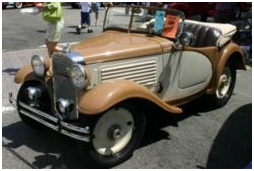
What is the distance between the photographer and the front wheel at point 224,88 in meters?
5.47

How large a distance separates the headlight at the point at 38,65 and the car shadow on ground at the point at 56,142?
2.49 feet

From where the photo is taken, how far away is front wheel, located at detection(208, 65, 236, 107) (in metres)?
5.47

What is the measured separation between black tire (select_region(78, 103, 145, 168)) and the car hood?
0.54m

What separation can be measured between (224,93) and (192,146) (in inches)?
63.0

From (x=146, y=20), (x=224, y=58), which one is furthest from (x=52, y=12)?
(x=224, y=58)

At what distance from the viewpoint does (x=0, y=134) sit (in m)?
4.37

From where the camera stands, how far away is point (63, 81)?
3.91 meters

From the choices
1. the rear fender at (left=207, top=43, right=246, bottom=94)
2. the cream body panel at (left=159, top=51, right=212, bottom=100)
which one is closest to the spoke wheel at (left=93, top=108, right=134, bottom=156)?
the cream body panel at (left=159, top=51, right=212, bottom=100)

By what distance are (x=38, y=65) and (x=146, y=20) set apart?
148 centimetres

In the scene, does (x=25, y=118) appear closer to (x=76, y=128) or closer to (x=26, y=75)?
(x=26, y=75)

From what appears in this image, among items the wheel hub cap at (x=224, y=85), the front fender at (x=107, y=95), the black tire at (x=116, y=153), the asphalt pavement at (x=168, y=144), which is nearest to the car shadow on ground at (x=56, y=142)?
the asphalt pavement at (x=168, y=144)

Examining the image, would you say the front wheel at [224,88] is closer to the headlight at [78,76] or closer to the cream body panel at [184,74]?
the cream body panel at [184,74]

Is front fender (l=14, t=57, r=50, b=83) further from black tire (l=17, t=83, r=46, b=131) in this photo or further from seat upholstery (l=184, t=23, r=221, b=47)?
seat upholstery (l=184, t=23, r=221, b=47)

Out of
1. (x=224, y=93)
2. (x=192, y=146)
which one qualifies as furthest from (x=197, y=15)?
(x=192, y=146)
